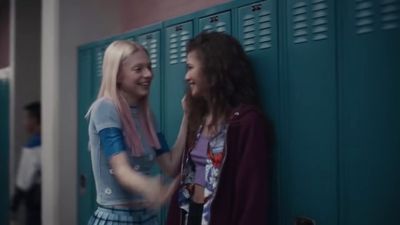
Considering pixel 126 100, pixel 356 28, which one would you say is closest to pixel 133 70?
pixel 126 100

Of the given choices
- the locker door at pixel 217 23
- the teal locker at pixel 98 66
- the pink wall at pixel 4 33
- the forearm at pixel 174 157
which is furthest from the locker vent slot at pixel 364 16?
the pink wall at pixel 4 33

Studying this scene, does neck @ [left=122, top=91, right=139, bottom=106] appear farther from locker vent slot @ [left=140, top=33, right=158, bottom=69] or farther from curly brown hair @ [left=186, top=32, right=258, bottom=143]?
locker vent slot @ [left=140, top=33, right=158, bottom=69]

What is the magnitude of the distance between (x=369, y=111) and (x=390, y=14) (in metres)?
0.34

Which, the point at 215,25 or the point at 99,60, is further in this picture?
the point at 99,60

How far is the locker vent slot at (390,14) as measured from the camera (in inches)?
55.4

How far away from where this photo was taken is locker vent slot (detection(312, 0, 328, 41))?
161 cm

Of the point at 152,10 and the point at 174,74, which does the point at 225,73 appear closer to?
the point at 174,74

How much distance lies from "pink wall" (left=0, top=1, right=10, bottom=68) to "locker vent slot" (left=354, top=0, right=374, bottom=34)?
5.09m

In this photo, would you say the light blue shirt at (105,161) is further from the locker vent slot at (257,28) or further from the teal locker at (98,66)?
the teal locker at (98,66)

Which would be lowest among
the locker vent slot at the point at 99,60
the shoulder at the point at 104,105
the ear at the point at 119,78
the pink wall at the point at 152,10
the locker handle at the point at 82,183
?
the locker handle at the point at 82,183

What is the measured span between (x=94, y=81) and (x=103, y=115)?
4.88 ft

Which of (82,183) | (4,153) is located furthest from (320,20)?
(4,153)

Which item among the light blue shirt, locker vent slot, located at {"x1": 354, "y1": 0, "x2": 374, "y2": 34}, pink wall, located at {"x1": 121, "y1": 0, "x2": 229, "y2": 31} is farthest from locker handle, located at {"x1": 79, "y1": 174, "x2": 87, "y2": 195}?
locker vent slot, located at {"x1": 354, "y1": 0, "x2": 374, "y2": 34}

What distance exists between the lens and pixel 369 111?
1.47m
